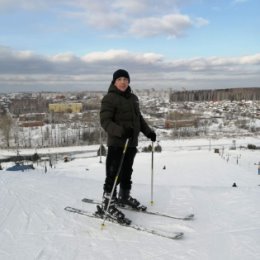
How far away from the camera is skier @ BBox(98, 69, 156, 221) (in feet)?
13.3

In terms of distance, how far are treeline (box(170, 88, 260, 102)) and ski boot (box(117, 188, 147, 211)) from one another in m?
178

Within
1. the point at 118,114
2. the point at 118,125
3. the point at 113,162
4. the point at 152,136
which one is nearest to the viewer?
the point at 118,125

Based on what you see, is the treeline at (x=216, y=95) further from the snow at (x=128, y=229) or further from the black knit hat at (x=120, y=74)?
the black knit hat at (x=120, y=74)

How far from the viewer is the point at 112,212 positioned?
411 centimetres

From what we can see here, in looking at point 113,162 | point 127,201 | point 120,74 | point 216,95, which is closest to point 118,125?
point 113,162

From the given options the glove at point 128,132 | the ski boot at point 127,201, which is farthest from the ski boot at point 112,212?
the glove at point 128,132

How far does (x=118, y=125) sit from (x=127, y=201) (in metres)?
1.18

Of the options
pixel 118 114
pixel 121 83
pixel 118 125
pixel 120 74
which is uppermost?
pixel 120 74

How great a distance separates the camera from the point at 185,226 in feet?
13.2

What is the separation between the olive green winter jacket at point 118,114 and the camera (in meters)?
Result: 4.02

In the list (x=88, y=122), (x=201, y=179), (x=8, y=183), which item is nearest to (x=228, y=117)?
(x=88, y=122)

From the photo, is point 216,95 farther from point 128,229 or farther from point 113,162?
point 128,229

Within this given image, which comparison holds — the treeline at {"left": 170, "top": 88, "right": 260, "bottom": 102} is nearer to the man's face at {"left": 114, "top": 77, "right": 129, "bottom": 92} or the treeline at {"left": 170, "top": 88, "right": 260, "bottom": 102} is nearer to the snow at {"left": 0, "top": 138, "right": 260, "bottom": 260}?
the snow at {"left": 0, "top": 138, "right": 260, "bottom": 260}

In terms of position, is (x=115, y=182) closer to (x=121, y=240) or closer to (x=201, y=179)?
(x=121, y=240)
